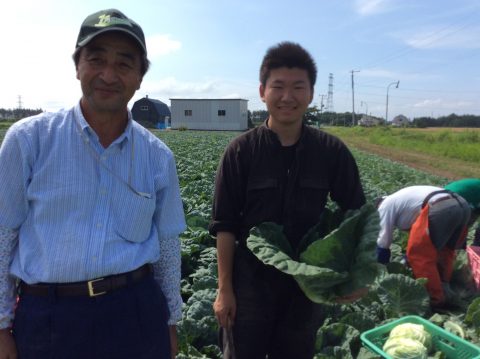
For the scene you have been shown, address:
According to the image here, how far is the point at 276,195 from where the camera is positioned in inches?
91.5

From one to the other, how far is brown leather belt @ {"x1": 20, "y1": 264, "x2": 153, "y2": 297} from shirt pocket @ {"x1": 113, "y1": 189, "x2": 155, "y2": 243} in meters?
0.18

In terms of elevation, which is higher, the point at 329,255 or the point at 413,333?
the point at 329,255

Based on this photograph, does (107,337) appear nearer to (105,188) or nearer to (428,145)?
(105,188)

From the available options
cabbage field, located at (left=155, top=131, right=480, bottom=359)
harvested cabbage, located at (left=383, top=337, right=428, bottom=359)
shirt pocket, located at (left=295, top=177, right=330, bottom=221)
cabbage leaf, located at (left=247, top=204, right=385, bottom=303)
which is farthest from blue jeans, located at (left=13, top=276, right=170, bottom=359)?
harvested cabbage, located at (left=383, top=337, right=428, bottom=359)

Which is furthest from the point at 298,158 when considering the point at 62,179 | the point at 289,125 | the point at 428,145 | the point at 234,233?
the point at 428,145

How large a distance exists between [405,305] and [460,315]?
0.60m

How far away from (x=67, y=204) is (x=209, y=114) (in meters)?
61.1

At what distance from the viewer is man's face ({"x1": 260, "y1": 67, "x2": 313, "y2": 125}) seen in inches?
89.7

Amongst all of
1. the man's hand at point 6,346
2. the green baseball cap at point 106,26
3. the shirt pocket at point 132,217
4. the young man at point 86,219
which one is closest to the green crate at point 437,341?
the young man at point 86,219

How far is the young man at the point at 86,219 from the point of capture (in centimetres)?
168

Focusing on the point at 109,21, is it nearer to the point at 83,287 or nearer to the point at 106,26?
the point at 106,26

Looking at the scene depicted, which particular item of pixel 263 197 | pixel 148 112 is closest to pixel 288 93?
pixel 263 197

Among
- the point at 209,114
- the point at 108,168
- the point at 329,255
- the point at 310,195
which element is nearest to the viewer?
the point at 108,168

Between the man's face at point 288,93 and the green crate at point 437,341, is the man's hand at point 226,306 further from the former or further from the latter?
the man's face at point 288,93
